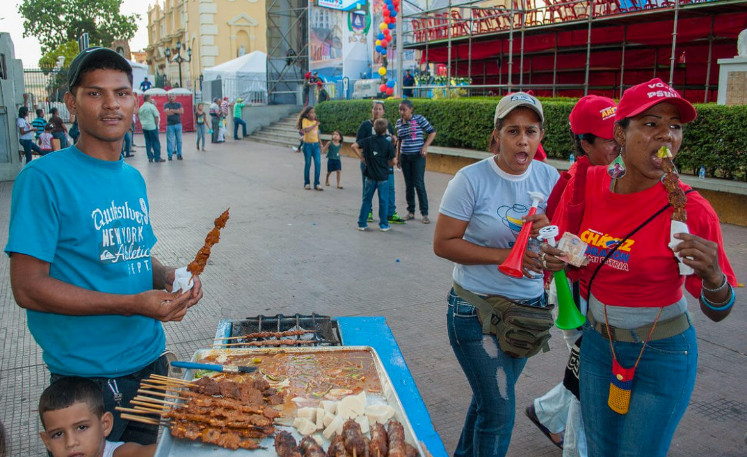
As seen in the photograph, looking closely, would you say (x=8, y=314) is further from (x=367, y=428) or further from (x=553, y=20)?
(x=553, y=20)

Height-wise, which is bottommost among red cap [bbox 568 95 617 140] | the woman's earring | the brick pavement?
the brick pavement

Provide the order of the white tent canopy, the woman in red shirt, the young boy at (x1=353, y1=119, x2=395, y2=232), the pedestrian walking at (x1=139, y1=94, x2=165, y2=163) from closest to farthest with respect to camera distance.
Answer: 1. the woman in red shirt
2. the young boy at (x1=353, y1=119, x2=395, y2=232)
3. the pedestrian walking at (x1=139, y1=94, x2=165, y2=163)
4. the white tent canopy

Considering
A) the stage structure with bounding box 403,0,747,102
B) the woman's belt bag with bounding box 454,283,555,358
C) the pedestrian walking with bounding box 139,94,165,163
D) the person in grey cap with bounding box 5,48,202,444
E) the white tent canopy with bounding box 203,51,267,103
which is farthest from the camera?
the white tent canopy with bounding box 203,51,267,103

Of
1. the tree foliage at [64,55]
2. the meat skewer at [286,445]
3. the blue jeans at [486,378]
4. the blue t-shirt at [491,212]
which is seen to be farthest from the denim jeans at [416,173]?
the tree foliage at [64,55]

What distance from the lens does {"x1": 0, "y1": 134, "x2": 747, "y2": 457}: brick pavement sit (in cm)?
433

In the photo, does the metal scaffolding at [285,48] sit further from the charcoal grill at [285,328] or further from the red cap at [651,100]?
the red cap at [651,100]

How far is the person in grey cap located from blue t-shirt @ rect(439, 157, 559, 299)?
4.53 ft

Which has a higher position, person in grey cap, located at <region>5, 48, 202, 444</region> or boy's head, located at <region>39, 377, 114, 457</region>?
person in grey cap, located at <region>5, 48, 202, 444</region>

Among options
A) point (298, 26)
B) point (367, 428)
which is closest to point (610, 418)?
point (367, 428)

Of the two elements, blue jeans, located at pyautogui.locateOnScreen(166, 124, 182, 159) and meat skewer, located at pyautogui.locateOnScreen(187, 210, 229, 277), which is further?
blue jeans, located at pyautogui.locateOnScreen(166, 124, 182, 159)

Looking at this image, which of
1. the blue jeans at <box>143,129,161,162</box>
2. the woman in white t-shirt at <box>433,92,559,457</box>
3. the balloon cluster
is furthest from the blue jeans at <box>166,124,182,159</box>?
the woman in white t-shirt at <box>433,92,559,457</box>

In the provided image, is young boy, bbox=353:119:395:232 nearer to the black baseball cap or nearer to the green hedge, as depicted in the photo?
the green hedge

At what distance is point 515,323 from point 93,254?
1.87 meters

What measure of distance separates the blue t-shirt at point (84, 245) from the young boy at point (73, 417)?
0.08 metres
